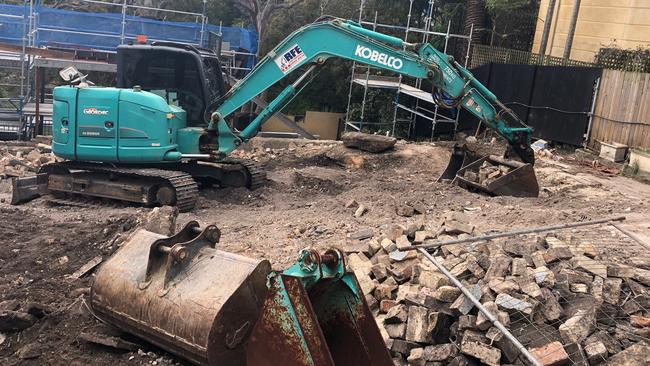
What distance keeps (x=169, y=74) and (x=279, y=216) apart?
3.12m

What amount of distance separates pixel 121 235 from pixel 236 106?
12.3 ft

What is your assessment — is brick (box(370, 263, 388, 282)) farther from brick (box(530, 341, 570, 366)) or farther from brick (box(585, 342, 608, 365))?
brick (box(585, 342, 608, 365))

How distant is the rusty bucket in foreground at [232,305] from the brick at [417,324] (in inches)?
Answer: 34.3

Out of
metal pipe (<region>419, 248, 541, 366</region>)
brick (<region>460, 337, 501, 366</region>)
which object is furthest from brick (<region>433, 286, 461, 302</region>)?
brick (<region>460, 337, 501, 366</region>)

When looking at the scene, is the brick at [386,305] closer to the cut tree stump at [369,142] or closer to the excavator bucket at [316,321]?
the excavator bucket at [316,321]

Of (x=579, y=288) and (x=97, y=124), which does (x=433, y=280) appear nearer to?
(x=579, y=288)

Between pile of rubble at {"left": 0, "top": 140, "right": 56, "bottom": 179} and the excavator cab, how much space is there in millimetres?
2841

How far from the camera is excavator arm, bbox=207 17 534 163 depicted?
31.9 feet

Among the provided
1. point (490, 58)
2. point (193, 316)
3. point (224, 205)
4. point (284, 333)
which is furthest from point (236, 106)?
point (490, 58)

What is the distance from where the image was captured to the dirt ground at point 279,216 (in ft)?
15.7

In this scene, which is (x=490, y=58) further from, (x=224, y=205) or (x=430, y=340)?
(x=430, y=340)

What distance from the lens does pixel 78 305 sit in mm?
5023

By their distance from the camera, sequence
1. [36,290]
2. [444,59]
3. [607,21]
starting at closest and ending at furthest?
[36,290] → [444,59] → [607,21]

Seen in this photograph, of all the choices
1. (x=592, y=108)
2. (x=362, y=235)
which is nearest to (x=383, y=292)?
(x=362, y=235)
